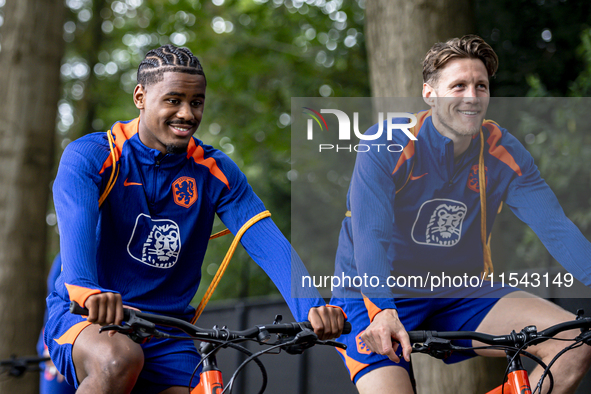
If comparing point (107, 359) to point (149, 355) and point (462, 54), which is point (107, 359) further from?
point (462, 54)

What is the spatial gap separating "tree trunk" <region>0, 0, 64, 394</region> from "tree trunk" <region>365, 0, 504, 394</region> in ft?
10.5

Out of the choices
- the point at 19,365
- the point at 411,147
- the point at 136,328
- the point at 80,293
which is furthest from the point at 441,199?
the point at 19,365

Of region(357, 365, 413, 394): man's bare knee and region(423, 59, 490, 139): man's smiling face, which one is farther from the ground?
region(423, 59, 490, 139): man's smiling face

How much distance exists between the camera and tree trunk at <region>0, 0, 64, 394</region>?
20.0 feet

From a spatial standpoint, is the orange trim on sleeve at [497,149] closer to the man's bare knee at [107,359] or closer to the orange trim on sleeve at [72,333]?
the man's bare knee at [107,359]

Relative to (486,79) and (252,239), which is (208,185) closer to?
(252,239)

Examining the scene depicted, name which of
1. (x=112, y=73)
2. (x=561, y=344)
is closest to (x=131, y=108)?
(x=112, y=73)

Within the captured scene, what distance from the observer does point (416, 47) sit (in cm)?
503

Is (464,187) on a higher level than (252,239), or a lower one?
higher

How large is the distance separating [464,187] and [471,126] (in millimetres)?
304

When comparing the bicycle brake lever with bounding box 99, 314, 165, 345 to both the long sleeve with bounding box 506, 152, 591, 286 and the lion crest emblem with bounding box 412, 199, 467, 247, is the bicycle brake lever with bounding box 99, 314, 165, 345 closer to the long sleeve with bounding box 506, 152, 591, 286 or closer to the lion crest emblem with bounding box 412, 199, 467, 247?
the lion crest emblem with bounding box 412, 199, 467, 247

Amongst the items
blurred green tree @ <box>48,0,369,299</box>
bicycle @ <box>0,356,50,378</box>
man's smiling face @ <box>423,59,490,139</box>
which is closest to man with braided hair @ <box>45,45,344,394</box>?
man's smiling face @ <box>423,59,490,139</box>

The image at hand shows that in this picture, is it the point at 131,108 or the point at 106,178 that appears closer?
the point at 106,178

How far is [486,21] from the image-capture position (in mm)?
7867
